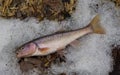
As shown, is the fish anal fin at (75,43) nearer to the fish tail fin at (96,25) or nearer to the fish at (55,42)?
the fish at (55,42)

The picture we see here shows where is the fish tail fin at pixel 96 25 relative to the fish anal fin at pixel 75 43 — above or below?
above

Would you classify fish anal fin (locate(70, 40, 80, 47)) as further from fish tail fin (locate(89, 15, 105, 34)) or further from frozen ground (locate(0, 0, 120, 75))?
fish tail fin (locate(89, 15, 105, 34))

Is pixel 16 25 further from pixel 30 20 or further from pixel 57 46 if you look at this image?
pixel 57 46

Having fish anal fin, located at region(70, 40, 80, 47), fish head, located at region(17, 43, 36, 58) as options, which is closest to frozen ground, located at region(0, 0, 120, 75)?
fish anal fin, located at region(70, 40, 80, 47)

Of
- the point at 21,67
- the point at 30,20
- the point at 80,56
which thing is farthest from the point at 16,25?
the point at 80,56

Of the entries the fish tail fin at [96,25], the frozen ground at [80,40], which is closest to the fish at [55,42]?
the fish tail fin at [96,25]

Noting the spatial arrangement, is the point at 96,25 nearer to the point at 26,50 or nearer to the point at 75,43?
the point at 75,43

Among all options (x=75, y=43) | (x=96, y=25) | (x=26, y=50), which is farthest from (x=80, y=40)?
(x=26, y=50)
